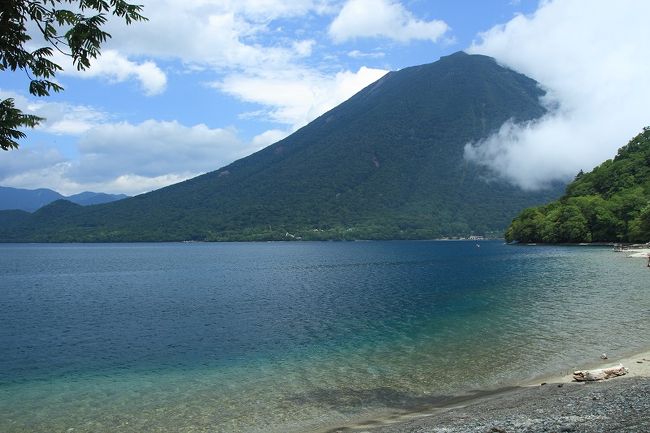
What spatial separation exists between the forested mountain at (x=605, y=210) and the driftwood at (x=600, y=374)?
124506mm

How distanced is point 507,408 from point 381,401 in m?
5.39

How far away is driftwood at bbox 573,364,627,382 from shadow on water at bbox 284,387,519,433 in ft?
9.89

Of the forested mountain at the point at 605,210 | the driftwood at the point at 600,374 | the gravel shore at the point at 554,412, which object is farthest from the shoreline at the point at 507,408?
the forested mountain at the point at 605,210

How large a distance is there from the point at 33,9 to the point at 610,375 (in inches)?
958

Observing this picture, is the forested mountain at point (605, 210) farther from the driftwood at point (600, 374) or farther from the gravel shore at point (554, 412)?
the gravel shore at point (554, 412)

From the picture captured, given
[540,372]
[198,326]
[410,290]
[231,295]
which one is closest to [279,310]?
[198,326]

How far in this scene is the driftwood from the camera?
20875 millimetres

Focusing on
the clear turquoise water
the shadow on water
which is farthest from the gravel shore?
the clear turquoise water

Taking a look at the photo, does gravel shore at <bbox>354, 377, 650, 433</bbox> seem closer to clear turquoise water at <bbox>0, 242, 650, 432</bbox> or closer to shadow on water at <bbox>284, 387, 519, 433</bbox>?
shadow on water at <bbox>284, 387, 519, 433</bbox>

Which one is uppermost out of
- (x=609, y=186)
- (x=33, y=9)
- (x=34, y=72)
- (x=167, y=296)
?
(x=609, y=186)

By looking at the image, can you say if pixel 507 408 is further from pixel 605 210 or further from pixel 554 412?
pixel 605 210

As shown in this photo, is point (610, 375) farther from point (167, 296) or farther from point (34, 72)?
point (167, 296)

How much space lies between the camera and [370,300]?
54375 millimetres

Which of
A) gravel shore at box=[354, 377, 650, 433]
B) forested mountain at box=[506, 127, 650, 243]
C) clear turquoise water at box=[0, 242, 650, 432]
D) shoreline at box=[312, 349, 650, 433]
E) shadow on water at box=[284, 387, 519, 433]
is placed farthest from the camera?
forested mountain at box=[506, 127, 650, 243]
